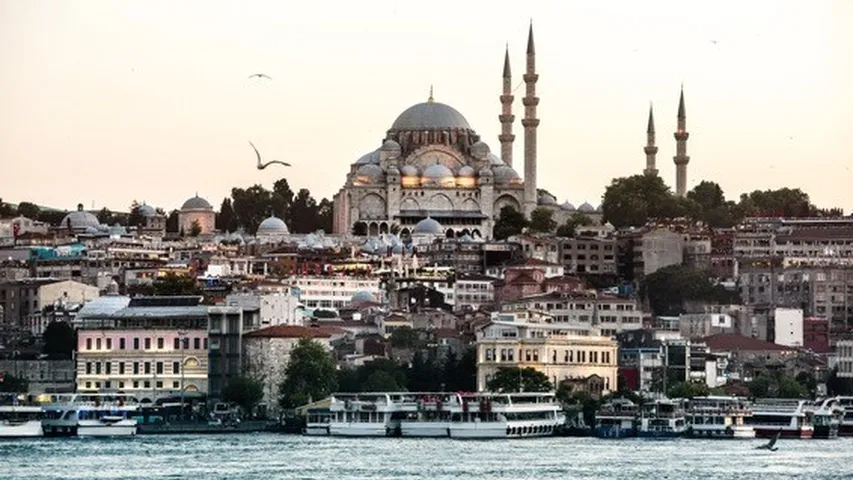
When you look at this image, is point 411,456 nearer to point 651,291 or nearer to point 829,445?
point 829,445

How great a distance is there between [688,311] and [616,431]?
1125 inches

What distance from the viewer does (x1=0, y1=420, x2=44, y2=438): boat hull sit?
68300 millimetres

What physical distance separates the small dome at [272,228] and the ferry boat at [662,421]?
51.4 metres

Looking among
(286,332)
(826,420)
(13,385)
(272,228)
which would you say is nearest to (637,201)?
(272,228)

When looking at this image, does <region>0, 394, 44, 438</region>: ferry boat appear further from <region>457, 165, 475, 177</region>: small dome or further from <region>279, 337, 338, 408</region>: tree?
<region>457, 165, 475, 177</region>: small dome

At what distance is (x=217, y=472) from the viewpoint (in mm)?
56031

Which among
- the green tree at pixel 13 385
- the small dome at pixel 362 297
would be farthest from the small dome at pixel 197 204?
the green tree at pixel 13 385

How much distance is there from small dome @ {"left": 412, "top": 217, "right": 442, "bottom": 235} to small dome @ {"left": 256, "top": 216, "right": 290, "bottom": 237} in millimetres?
5312

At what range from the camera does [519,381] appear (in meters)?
73.9

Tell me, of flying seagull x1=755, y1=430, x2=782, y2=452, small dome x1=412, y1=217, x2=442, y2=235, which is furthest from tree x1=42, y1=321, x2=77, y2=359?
small dome x1=412, y1=217, x2=442, y2=235

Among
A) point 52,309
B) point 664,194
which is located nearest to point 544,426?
point 52,309

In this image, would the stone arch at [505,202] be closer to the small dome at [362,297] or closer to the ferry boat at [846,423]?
the small dome at [362,297]

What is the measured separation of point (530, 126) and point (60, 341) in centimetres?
3584

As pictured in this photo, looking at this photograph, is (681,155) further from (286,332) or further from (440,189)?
(286,332)
